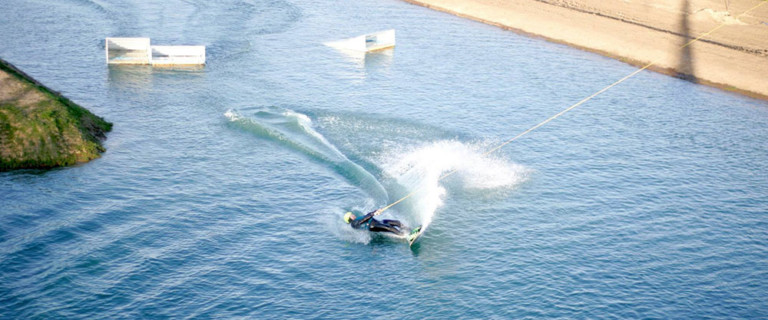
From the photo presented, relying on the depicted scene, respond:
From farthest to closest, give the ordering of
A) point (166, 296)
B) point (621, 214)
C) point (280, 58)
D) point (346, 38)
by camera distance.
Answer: point (346, 38), point (280, 58), point (621, 214), point (166, 296)

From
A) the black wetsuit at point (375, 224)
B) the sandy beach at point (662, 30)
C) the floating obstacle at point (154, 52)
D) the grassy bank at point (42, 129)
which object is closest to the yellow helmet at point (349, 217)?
the black wetsuit at point (375, 224)

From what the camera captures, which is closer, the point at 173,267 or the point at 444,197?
the point at 173,267

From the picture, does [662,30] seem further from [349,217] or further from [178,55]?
[349,217]

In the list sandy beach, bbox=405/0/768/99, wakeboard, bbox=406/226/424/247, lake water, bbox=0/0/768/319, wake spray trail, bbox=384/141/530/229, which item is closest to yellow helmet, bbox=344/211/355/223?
lake water, bbox=0/0/768/319

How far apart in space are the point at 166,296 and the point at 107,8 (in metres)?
59.4

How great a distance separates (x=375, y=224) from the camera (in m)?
36.6

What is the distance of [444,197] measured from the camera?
41500 mm

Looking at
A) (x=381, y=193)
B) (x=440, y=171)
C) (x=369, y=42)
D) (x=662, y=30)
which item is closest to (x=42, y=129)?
(x=381, y=193)

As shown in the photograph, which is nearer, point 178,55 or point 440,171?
point 440,171

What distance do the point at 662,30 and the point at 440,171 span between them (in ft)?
152

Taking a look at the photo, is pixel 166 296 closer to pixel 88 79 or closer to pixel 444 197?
pixel 444 197

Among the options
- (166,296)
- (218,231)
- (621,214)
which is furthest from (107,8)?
(621,214)

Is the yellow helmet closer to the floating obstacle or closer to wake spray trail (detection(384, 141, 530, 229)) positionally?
wake spray trail (detection(384, 141, 530, 229))

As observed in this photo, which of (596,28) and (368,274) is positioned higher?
(596,28)
